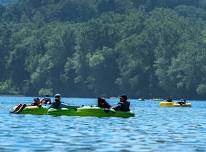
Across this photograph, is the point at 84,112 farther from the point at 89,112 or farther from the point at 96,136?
the point at 96,136

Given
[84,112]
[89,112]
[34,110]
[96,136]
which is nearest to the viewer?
[96,136]

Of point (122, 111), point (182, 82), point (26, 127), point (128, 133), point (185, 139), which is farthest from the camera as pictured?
point (182, 82)

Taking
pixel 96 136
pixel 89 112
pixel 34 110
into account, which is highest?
pixel 34 110

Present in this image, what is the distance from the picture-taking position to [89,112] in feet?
223

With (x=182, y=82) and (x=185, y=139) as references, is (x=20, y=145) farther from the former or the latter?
(x=182, y=82)

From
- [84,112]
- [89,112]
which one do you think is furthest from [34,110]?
[89,112]

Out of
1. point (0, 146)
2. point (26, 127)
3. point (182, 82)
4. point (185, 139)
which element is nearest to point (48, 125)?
point (26, 127)

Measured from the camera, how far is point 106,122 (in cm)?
6022

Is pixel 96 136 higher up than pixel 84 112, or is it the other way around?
pixel 84 112

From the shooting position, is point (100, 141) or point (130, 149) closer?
point (130, 149)

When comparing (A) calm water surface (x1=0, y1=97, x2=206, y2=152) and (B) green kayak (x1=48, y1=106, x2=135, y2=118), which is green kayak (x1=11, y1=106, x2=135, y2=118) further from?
(A) calm water surface (x1=0, y1=97, x2=206, y2=152)

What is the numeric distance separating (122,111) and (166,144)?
25170 mm

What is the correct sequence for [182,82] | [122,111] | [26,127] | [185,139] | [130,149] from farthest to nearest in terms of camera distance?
[182,82], [122,111], [26,127], [185,139], [130,149]

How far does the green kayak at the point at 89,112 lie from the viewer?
220 ft
